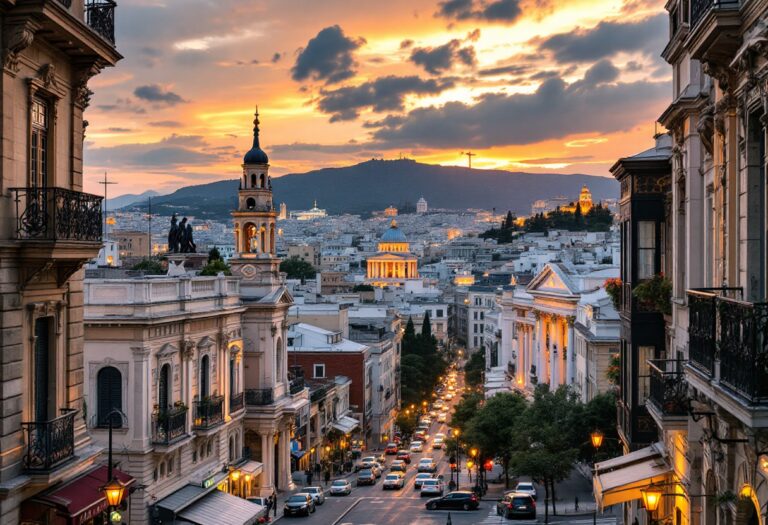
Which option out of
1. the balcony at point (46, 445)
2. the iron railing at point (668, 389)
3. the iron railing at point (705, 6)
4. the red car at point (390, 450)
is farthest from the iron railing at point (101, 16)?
the red car at point (390, 450)

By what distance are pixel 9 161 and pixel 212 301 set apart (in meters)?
35.5

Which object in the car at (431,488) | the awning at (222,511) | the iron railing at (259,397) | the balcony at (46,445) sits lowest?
the car at (431,488)

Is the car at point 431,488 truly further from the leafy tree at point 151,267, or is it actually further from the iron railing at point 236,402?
the leafy tree at point 151,267

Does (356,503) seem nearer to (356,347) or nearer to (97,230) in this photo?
(356,347)

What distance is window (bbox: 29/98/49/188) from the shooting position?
63.4 feet

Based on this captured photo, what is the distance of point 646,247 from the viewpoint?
32.7 metres

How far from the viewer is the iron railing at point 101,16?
2127cm

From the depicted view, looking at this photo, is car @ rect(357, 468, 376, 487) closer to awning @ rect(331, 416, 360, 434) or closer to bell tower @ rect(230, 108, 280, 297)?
awning @ rect(331, 416, 360, 434)

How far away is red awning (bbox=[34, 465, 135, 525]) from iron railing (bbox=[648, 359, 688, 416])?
11.1 meters

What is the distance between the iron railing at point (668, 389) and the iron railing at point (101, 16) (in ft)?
41.8

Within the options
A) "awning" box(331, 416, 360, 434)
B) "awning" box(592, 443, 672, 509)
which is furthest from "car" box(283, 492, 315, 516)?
"awning" box(331, 416, 360, 434)

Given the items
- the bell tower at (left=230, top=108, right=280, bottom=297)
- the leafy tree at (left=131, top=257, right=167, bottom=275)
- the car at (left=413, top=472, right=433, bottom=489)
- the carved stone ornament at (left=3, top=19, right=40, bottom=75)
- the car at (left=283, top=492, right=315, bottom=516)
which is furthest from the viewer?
the leafy tree at (left=131, top=257, right=167, bottom=275)

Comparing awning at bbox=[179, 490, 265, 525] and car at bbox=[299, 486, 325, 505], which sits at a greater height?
awning at bbox=[179, 490, 265, 525]

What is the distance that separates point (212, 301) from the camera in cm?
5325
